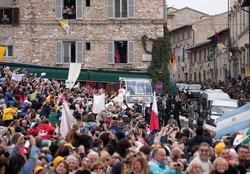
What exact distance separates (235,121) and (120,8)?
3888 centimetres

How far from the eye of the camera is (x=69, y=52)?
193 feet

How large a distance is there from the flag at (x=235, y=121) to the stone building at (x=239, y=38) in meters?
47.8

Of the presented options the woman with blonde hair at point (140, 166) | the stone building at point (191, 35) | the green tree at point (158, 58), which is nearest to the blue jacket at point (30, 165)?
the woman with blonde hair at point (140, 166)

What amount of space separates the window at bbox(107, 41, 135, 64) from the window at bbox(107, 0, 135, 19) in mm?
1526

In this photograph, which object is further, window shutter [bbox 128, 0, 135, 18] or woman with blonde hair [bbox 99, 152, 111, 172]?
window shutter [bbox 128, 0, 135, 18]

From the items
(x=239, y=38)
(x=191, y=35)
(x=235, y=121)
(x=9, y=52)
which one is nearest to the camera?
(x=235, y=121)

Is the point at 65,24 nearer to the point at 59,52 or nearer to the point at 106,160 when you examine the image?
the point at 59,52

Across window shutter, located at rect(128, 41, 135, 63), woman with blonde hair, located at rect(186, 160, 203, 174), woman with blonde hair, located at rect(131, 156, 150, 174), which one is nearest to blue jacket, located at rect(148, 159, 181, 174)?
woman with blonde hair, located at rect(186, 160, 203, 174)

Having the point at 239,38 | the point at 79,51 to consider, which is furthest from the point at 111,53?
the point at 239,38

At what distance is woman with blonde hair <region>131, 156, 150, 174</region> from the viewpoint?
16.2m

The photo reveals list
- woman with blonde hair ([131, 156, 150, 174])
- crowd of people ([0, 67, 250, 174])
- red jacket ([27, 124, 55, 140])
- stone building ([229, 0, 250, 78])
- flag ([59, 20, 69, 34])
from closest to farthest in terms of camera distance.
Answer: woman with blonde hair ([131, 156, 150, 174]) → crowd of people ([0, 67, 250, 174]) → red jacket ([27, 124, 55, 140]) → flag ([59, 20, 69, 34]) → stone building ([229, 0, 250, 78])

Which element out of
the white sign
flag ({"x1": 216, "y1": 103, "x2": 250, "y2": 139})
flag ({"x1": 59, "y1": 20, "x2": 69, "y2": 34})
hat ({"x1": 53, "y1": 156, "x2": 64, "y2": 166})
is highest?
flag ({"x1": 59, "y1": 20, "x2": 69, "y2": 34})

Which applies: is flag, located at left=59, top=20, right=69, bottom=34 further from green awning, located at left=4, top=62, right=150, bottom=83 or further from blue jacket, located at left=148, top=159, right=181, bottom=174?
blue jacket, located at left=148, top=159, right=181, bottom=174

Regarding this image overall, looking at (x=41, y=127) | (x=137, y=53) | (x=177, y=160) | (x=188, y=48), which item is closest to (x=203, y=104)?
(x=137, y=53)
